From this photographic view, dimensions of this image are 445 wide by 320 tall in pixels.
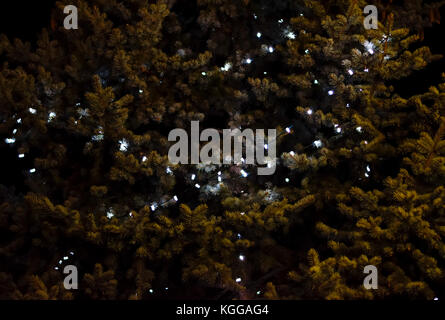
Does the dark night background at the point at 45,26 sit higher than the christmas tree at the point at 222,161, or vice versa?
the dark night background at the point at 45,26

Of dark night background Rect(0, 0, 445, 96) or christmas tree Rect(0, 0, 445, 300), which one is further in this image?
dark night background Rect(0, 0, 445, 96)

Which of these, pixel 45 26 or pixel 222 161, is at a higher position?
pixel 45 26

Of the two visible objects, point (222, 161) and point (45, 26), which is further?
point (45, 26)

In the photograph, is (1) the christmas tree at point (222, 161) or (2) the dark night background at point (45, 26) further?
(2) the dark night background at point (45, 26)

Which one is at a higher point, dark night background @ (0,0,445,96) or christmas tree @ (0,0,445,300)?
dark night background @ (0,0,445,96)

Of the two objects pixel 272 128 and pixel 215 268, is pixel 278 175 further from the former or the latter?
pixel 215 268
